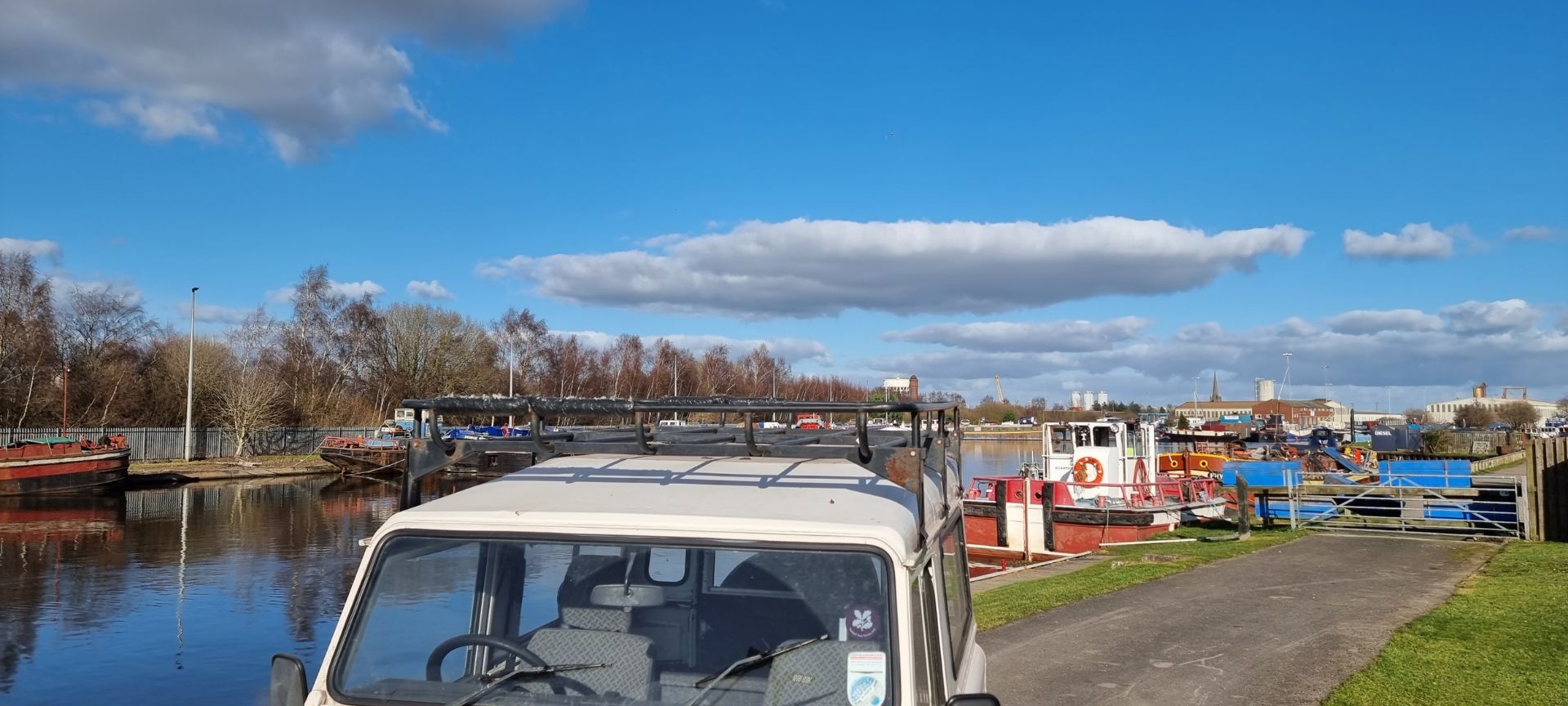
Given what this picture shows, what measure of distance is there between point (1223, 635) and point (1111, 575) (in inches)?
181

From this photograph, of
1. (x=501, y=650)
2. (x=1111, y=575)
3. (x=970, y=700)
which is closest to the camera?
(x=970, y=700)

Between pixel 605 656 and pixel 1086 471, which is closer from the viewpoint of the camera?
pixel 605 656

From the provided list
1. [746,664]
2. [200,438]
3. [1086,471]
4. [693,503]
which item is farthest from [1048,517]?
[200,438]

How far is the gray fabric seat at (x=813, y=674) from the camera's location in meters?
2.89

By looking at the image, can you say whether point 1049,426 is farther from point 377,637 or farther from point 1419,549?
point 377,637

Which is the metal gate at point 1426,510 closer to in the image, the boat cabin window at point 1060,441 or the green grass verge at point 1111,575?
the green grass verge at point 1111,575

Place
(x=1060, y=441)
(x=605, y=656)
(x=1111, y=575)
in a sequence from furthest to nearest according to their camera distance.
Answer: (x=1060, y=441)
(x=1111, y=575)
(x=605, y=656)

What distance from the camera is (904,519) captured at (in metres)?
3.15

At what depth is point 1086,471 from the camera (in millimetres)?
27953

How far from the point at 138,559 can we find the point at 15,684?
11467mm

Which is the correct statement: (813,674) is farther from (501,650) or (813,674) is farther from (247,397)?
(247,397)

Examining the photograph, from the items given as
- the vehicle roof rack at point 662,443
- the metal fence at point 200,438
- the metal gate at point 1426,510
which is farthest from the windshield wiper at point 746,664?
the metal fence at point 200,438

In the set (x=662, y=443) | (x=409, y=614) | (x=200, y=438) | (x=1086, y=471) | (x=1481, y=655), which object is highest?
(x=662, y=443)

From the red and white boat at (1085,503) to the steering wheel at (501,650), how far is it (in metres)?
21.9
